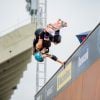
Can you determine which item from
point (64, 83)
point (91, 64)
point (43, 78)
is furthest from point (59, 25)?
point (43, 78)

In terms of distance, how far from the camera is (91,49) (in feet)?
11.4

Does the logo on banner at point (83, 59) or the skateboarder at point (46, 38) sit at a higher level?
the logo on banner at point (83, 59)

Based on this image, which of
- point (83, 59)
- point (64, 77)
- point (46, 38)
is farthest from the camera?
point (46, 38)

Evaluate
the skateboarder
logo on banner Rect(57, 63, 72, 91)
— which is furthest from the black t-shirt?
logo on banner Rect(57, 63, 72, 91)

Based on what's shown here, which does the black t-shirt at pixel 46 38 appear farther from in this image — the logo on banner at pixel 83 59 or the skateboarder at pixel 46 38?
the logo on banner at pixel 83 59

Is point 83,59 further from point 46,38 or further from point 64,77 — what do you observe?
point 46,38

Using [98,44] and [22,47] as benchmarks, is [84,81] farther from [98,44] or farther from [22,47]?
[22,47]

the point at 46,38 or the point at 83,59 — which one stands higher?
the point at 83,59

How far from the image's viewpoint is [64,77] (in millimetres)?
4434

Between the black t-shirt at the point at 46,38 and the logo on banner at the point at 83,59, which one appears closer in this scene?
the logo on banner at the point at 83,59

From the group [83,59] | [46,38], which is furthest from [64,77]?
[46,38]

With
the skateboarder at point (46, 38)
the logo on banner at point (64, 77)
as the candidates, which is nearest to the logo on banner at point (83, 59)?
the logo on banner at point (64, 77)

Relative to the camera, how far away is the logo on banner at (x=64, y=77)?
4227mm

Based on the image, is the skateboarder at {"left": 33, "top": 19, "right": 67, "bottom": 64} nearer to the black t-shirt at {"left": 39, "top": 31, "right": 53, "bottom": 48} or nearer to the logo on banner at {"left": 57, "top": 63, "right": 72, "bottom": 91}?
the black t-shirt at {"left": 39, "top": 31, "right": 53, "bottom": 48}
